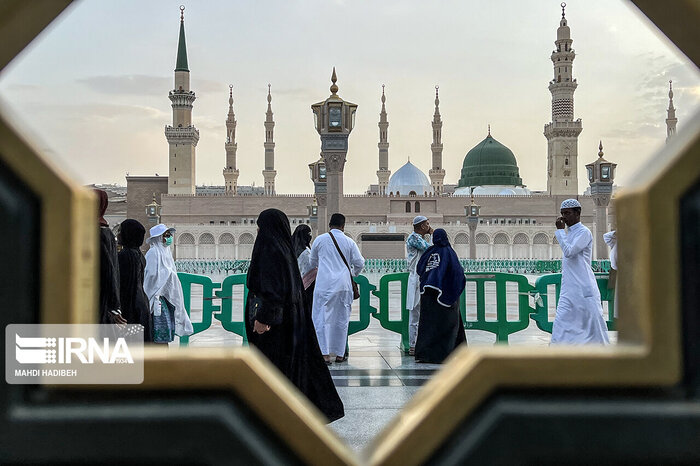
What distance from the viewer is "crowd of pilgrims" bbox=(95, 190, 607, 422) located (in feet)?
9.09

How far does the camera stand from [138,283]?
348 cm

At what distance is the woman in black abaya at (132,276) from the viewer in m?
3.43

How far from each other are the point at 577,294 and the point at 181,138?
37952 millimetres

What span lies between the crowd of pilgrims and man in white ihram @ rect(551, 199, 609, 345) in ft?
0.30

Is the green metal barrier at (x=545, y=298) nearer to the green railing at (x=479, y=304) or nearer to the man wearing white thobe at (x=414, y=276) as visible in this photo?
the green railing at (x=479, y=304)

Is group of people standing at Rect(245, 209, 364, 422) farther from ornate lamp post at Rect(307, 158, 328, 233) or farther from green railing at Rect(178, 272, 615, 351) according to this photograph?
ornate lamp post at Rect(307, 158, 328, 233)

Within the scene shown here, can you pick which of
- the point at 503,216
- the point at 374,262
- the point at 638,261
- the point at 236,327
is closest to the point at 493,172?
the point at 503,216

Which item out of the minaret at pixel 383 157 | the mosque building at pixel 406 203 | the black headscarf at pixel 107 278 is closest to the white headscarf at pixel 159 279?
the black headscarf at pixel 107 278

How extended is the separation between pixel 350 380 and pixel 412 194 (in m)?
37.3

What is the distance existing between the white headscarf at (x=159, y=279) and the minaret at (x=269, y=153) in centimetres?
4202

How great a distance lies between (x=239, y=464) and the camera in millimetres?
688

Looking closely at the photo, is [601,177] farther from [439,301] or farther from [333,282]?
[333,282]

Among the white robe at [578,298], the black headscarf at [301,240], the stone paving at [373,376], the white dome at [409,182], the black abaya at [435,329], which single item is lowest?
the stone paving at [373,376]

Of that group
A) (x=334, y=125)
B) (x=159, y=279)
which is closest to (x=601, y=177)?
(x=334, y=125)
